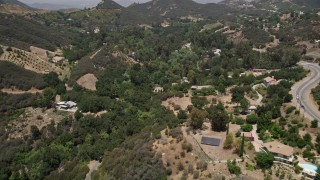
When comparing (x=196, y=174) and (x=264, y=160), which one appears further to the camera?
(x=196, y=174)

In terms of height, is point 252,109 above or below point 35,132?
above

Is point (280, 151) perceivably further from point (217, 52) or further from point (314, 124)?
point (217, 52)

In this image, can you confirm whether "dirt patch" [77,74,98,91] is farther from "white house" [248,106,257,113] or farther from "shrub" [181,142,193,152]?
"shrub" [181,142,193,152]

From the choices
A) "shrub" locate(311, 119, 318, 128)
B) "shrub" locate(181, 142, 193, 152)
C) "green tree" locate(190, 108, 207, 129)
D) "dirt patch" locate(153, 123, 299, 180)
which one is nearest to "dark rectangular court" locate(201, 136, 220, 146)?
"dirt patch" locate(153, 123, 299, 180)

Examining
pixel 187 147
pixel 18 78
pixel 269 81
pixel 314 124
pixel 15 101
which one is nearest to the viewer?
pixel 187 147

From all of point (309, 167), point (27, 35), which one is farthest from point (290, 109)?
point (27, 35)

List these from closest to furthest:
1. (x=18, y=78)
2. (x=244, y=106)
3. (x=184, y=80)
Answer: (x=244, y=106) < (x=18, y=78) < (x=184, y=80)

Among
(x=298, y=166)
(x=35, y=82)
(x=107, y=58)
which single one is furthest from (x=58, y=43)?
(x=298, y=166)
